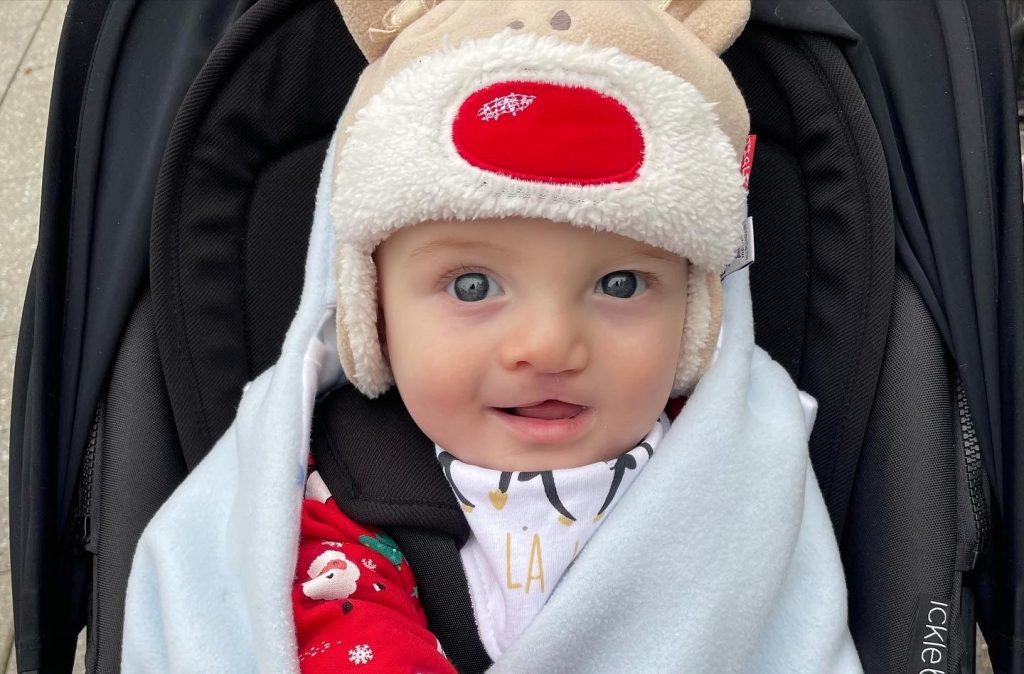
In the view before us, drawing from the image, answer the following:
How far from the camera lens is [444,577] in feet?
3.20

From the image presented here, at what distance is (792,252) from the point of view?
1116 millimetres

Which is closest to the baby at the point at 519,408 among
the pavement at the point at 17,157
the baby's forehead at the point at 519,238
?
the baby's forehead at the point at 519,238

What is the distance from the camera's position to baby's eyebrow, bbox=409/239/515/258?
842 millimetres

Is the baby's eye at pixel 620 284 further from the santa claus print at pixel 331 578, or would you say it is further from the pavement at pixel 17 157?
the pavement at pixel 17 157

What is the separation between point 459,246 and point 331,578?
310mm

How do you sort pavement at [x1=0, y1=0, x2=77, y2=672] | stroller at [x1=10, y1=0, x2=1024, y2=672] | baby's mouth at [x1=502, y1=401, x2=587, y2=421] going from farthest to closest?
pavement at [x1=0, y1=0, x2=77, y2=672] < stroller at [x1=10, y1=0, x2=1024, y2=672] < baby's mouth at [x1=502, y1=401, x2=587, y2=421]

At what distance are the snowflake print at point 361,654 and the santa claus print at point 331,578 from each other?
6cm

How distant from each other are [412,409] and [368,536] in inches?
5.8

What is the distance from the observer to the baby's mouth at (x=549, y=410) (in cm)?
90

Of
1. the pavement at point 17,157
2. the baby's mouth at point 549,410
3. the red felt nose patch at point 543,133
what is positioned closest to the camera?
the red felt nose patch at point 543,133

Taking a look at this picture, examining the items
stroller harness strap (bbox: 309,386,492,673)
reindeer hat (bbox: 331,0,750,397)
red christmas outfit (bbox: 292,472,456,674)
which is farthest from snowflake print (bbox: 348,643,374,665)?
reindeer hat (bbox: 331,0,750,397)

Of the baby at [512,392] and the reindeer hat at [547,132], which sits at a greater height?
the reindeer hat at [547,132]

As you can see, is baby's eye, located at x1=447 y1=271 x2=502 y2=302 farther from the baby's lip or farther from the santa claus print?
the santa claus print

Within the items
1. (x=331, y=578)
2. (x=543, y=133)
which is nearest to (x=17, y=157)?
(x=331, y=578)
